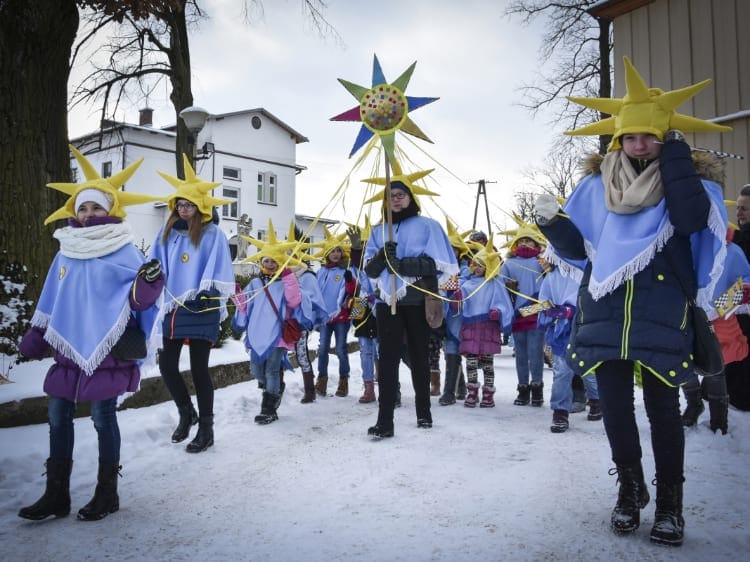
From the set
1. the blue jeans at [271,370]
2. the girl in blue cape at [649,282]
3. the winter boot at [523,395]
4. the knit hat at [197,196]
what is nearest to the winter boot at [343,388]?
the blue jeans at [271,370]

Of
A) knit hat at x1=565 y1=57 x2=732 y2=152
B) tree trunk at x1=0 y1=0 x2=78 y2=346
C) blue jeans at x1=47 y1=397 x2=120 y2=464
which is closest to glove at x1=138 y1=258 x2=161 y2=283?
blue jeans at x1=47 y1=397 x2=120 y2=464

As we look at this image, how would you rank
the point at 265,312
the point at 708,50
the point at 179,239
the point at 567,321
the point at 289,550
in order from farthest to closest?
the point at 708,50 < the point at 265,312 < the point at 567,321 < the point at 179,239 < the point at 289,550

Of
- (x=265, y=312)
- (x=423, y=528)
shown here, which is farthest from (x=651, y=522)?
(x=265, y=312)

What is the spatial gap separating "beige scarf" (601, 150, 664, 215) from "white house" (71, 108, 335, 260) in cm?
2399

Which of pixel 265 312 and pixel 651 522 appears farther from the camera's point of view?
pixel 265 312

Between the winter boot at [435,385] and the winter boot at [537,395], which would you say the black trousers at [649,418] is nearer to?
the winter boot at [537,395]

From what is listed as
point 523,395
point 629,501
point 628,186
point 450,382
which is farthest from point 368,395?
point 628,186

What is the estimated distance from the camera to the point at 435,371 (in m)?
7.94

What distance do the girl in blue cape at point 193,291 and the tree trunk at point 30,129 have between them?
5.78 feet

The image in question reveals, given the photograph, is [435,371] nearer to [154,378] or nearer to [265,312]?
[265,312]

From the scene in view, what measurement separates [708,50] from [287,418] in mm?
7082

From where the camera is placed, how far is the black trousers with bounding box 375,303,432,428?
4.98 metres

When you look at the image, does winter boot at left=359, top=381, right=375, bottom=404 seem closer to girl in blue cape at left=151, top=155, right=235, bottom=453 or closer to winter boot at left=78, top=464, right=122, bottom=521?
girl in blue cape at left=151, top=155, right=235, bottom=453

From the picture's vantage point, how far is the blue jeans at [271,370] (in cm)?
→ 586
